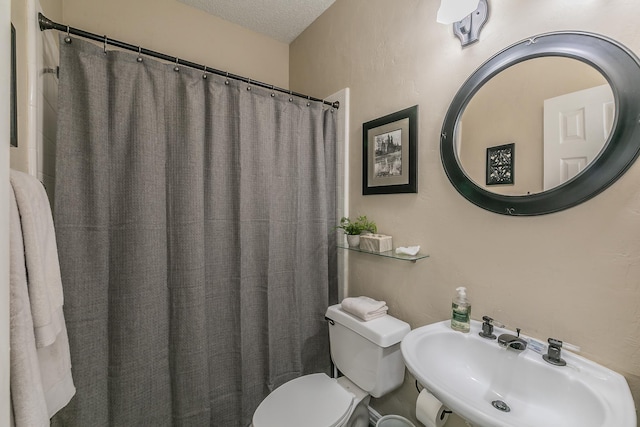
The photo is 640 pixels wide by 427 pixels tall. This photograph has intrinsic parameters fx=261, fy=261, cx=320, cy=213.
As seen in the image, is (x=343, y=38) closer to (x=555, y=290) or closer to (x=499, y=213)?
(x=499, y=213)

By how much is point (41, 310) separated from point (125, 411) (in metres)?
0.76

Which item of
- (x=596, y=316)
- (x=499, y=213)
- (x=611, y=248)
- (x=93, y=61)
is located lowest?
(x=596, y=316)

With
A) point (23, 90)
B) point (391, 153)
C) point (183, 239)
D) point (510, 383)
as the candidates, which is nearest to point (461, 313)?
point (510, 383)

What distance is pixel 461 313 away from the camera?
1.03m

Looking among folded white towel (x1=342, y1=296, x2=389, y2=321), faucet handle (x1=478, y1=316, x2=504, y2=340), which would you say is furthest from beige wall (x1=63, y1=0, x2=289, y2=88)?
faucet handle (x1=478, y1=316, x2=504, y2=340)

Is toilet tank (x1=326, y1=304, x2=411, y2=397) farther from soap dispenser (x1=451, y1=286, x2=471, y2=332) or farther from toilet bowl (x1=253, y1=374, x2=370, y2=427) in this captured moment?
soap dispenser (x1=451, y1=286, x2=471, y2=332)

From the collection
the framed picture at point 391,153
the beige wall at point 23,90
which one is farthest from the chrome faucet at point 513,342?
the beige wall at point 23,90

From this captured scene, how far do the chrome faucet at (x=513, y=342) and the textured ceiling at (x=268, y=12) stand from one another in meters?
2.07

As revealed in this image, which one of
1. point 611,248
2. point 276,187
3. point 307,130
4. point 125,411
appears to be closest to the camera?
point 611,248

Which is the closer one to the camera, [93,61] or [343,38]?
[93,61]

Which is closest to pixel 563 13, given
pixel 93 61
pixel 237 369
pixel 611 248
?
pixel 611 248

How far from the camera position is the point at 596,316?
0.81m

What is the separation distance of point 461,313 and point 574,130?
29.1 inches

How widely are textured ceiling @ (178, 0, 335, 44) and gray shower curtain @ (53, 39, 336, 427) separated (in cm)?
73
